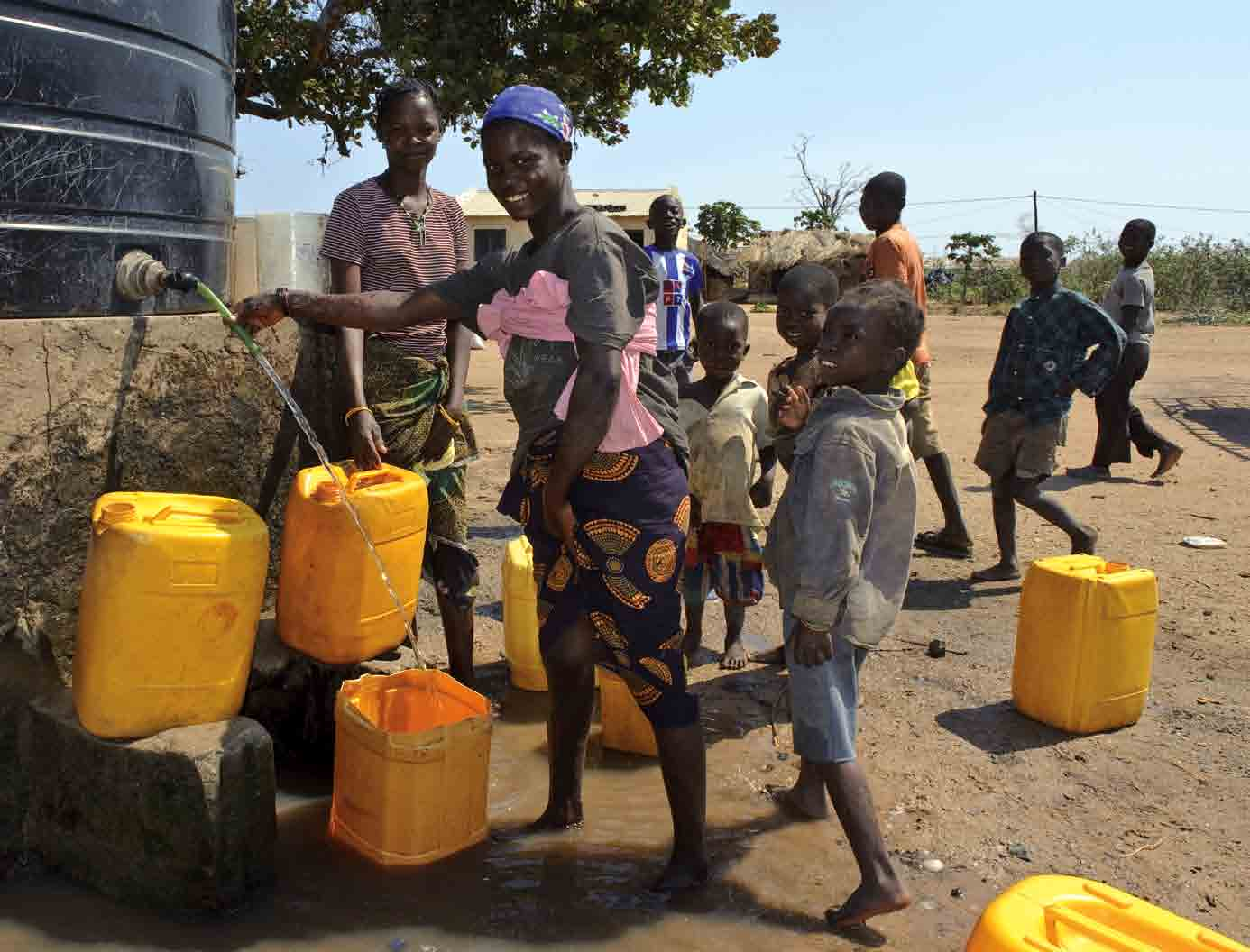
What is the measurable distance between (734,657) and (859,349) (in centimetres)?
188

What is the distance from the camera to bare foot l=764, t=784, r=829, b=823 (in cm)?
307

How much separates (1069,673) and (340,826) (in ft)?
7.44

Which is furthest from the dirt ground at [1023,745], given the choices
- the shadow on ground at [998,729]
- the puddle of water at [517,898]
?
the puddle of water at [517,898]

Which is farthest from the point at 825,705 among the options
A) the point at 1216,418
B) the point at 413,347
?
the point at 1216,418

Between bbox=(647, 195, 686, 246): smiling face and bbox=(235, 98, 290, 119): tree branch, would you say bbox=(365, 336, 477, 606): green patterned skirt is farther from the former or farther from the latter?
bbox=(235, 98, 290, 119): tree branch

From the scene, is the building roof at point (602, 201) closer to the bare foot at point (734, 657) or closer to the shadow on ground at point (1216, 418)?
the shadow on ground at point (1216, 418)

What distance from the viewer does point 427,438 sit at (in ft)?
11.6

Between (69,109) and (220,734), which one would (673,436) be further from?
(69,109)

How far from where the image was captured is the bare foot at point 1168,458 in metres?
7.64

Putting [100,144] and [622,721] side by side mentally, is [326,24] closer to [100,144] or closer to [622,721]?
[100,144]

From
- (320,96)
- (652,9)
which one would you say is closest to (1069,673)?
(652,9)

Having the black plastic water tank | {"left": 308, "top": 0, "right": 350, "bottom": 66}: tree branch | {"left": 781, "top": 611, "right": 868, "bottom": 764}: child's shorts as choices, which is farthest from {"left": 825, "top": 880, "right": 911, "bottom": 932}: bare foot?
{"left": 308, "top": 0, "right": 350, "bottom": 66}: tree branch

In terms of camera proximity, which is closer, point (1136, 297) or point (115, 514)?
point (115, 514)

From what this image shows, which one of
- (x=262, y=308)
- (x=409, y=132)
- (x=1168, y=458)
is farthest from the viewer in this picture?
(x=1168, y=458)
